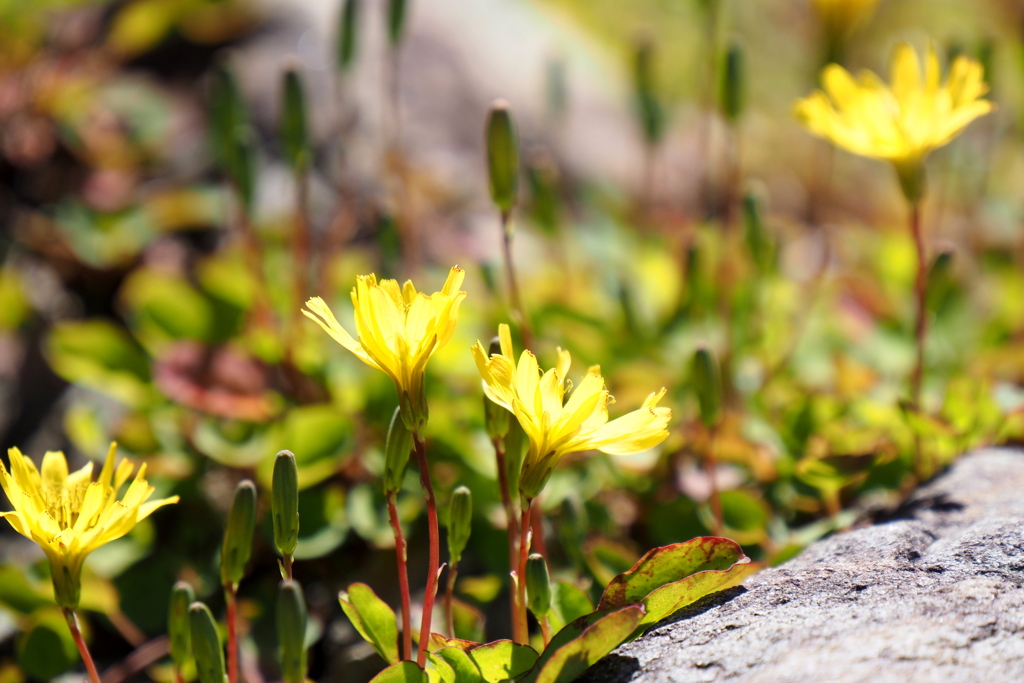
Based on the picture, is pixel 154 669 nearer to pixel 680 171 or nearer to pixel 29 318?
pixel 29 318

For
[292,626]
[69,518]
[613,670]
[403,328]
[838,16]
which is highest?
[838,16]

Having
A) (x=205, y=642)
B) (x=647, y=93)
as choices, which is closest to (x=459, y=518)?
(x=205, y=642)

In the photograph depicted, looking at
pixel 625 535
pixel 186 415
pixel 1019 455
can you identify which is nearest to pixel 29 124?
pixel 186 415

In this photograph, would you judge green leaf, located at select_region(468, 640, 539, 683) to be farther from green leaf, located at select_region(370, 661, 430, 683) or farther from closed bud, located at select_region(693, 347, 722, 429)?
closed bud, located at select_region(693, 347, 722, 429)

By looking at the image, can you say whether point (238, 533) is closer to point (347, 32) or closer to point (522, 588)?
point (522, 588)

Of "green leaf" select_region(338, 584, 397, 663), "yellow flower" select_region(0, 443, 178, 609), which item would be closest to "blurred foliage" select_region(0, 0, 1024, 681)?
"green leaf" select_region(338, 584, 397, 663)

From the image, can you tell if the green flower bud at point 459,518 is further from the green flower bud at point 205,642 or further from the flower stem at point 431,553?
the green flower bud at point 205,642
